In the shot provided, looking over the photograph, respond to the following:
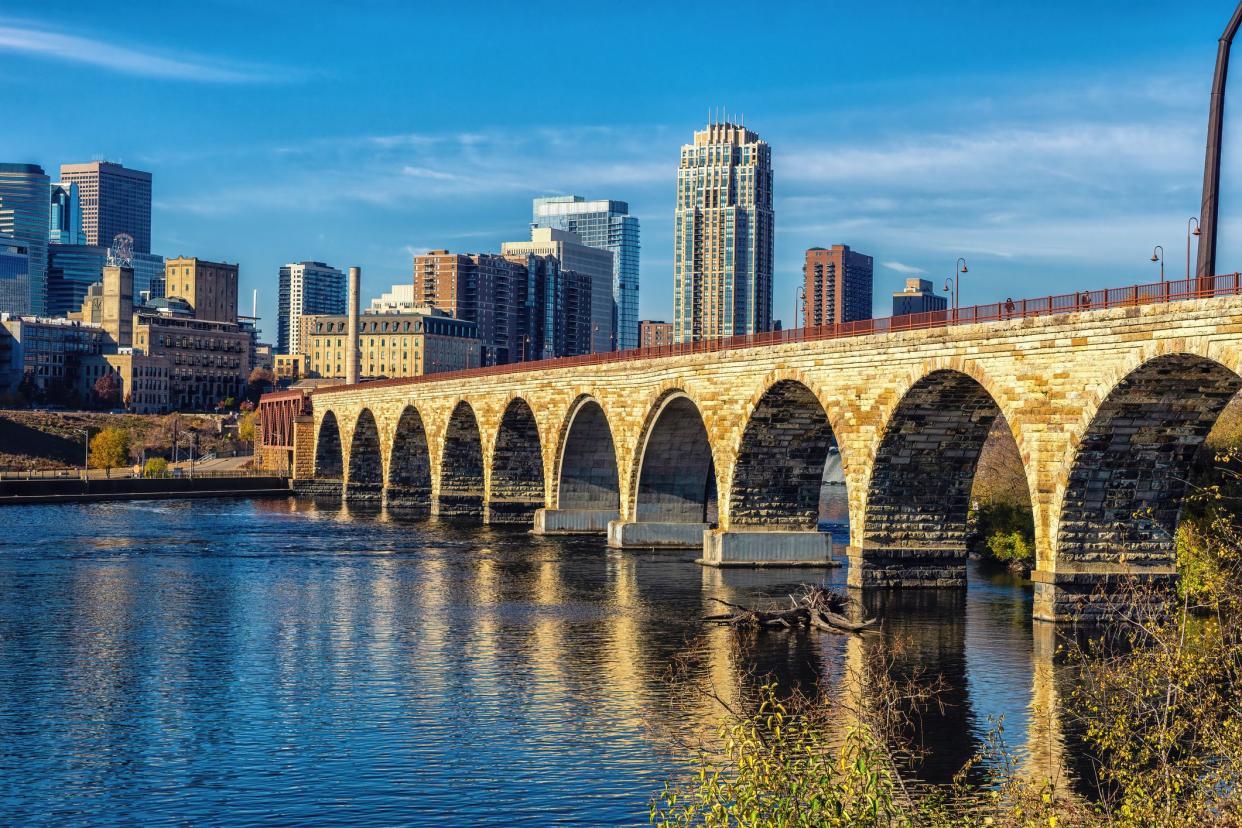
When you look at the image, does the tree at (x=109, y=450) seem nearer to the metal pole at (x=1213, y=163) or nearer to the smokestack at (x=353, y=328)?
the smokestack at (x=353, y=328)

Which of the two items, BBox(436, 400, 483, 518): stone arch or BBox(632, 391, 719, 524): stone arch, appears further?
BBox(436, 400, 483, 518): stone arch

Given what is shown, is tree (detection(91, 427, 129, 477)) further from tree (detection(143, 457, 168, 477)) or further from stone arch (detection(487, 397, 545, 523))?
stone arch (detection(487, 397, 545, 523))

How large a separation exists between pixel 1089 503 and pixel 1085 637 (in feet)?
14.0

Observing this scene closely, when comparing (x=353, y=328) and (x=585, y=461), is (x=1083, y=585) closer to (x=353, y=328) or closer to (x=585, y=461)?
(x=585, y=461)

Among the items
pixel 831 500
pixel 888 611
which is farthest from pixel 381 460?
pixel 888 611

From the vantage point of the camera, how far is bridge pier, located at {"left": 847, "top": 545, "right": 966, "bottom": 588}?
55.7 m

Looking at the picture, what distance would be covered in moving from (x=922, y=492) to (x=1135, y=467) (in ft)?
40.6

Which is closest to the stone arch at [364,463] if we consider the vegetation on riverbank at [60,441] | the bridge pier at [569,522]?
the bridge pier at [569,522]

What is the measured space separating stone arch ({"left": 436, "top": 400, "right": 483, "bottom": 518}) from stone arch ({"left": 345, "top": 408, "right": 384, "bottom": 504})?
23.0 m

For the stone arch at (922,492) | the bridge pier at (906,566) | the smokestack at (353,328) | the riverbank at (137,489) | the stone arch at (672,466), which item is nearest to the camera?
the stone arch at (922,492)

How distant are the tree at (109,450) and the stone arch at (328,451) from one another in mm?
26050

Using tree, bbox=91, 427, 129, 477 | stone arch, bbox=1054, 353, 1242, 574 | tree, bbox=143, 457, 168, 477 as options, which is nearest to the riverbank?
tree, bbox=143, 457, 168, 477

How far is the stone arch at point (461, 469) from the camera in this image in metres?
109

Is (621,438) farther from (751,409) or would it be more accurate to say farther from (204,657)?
(204,657)
